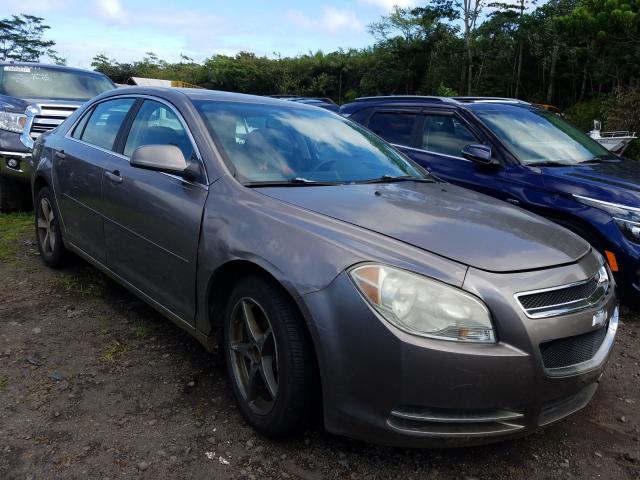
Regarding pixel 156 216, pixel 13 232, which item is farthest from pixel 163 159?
pixel 13 232

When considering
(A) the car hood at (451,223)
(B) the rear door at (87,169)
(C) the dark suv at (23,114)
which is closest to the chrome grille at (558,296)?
(A) the car hood at (451,223)

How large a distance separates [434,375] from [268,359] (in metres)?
0.81

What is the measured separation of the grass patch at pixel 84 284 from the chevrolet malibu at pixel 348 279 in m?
0.90

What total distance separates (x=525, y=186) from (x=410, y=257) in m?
2.90

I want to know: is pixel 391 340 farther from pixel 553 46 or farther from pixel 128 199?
pixel 553 46

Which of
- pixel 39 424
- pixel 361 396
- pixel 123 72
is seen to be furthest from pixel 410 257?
pixel 123 72

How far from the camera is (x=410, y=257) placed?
2.17 metres

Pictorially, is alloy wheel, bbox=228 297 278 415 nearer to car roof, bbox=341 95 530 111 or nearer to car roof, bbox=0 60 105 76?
car roof, bbox=341 95 530 111

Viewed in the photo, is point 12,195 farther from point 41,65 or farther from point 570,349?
point 570,349

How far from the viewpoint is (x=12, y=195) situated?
6.96m

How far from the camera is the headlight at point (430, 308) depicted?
2.05 m

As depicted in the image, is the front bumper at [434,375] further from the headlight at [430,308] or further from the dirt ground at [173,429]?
the dirt ground at [173,429]

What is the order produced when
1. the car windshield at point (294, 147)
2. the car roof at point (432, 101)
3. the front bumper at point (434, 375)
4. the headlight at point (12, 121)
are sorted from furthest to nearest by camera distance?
1. the headlight at point (12, 121)
2. the car roof at point (432, 101)
3. the car windshield at point (294, 147)
4. the front bumper at point (434, 375)

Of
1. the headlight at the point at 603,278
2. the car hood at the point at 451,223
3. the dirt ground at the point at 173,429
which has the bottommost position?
the dirt ground at the point at 173,429
